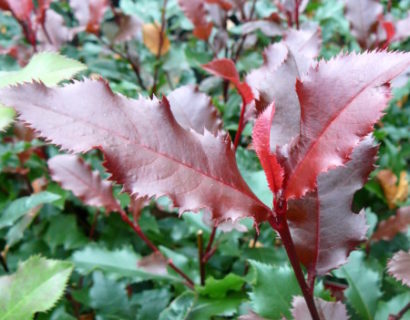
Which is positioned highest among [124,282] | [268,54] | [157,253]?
→ [268,54]

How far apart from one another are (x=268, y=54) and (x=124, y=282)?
0.63 m

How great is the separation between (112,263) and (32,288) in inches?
11.4

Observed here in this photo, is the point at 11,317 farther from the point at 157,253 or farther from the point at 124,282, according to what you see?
the point at 124,282

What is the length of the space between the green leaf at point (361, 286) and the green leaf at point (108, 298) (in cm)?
44

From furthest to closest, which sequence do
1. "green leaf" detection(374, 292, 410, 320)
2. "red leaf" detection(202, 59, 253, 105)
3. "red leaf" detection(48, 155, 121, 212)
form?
"red leaf" detection(48, 155, 121, 212) → "green leaf" detection(374, 292, 410, 320) → "red leaf" detection(202, 59, 253, 105)

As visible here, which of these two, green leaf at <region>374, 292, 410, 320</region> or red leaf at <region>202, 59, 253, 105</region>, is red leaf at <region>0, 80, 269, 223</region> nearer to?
A: red leaf at <region>202, 59, 253, 105</region>

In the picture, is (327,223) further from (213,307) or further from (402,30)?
(402,30)

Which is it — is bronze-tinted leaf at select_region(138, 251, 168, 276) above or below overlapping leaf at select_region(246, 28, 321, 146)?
below

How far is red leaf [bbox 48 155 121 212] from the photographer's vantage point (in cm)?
87

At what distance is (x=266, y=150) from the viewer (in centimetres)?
42

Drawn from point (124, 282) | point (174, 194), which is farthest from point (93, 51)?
point (174, 194)

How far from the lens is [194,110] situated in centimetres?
72

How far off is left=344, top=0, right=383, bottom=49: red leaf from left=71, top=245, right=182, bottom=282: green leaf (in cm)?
70

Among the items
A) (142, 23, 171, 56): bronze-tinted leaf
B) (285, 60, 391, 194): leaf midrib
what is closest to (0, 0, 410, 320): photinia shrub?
(285, 60, 391, 194): leaf midrib
